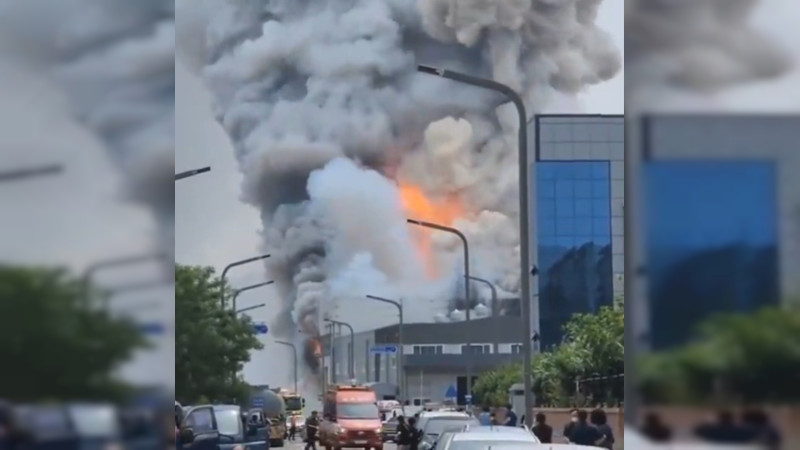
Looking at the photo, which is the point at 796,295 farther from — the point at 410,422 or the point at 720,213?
the point at 410,422

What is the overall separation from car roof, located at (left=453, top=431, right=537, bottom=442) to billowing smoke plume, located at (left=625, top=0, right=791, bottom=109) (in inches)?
103

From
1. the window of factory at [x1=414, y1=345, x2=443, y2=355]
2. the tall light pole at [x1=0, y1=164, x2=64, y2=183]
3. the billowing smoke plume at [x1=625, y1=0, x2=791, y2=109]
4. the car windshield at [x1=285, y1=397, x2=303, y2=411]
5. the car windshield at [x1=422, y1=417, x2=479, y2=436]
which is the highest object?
the billowing smoke plume at [x1=625, y1=0, x2=791, y2=109]

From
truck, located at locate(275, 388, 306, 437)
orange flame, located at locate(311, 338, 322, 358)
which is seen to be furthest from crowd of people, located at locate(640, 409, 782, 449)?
orange flame, located at locate(311, 338, 322, 358)

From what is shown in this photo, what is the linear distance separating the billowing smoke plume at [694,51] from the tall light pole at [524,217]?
2.55 m

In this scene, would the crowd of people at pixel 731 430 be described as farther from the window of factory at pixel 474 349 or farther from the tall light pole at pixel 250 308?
the window of factory at pixel 474 349

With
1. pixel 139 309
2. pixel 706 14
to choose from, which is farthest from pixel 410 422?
pixel 706 14

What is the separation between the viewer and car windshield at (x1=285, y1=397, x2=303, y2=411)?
21.6 feet

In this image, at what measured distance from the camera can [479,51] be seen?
237 inches

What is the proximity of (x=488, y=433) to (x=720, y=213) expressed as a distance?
11.2ft

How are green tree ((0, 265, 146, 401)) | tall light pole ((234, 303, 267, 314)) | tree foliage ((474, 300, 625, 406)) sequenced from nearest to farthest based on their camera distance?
green tree ((0, 265, 146, 401))
tree foliage ((474, 300, 625, 406))
tall light pole ((234, 303, 267, 314))

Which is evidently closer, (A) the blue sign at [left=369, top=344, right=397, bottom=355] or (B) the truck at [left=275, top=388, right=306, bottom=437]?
(B) the truck at [left=275, top=388, right=306, bottom=437]

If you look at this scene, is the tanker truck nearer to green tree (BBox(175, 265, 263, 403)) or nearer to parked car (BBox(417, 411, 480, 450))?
green tree (BBox(175, 265, 263, 403))

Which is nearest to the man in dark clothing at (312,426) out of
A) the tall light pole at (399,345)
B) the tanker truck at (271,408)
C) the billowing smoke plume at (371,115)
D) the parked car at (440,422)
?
the tanker truck at (271,408)

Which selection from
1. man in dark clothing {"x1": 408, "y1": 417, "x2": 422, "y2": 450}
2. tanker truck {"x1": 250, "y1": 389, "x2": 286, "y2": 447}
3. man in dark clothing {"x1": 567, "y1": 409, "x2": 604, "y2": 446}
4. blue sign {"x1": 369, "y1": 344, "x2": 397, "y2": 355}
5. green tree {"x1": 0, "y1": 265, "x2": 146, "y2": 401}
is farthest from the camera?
man in dark clothing {"x1": 408, "y1": 417, "x2": 422, "y2": 450}
